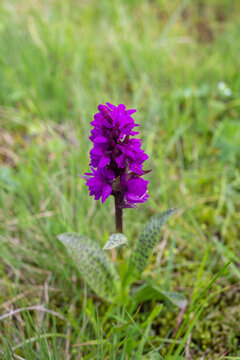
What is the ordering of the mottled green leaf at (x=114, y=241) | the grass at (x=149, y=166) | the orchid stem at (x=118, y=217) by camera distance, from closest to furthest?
the mottled green leaf at (x=114, y=241), the orchid stem at (x=118, y=217), the grass at (x=149, y=166)

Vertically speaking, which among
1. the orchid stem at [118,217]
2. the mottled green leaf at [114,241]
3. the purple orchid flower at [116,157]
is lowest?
the mottled green leaf at [114,241]

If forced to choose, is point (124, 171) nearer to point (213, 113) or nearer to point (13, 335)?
point (13, 335)

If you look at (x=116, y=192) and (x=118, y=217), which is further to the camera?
(x=118, y=217)

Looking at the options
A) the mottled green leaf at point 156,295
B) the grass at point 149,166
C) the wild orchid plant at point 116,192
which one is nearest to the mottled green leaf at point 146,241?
the wild orchid plant at point 116,192

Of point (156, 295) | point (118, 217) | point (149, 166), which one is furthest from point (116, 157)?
point (149, 166)

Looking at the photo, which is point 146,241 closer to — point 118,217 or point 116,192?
point 118,217

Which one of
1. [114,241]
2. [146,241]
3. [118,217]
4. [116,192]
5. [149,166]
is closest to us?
[114,241]

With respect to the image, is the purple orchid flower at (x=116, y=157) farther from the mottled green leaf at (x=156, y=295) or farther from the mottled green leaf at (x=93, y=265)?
the mottled green leaf at (x=156, y=295)

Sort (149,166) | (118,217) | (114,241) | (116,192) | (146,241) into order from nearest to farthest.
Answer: (114,241) < (116,192) < (118,217) < (146,241) < (149,166)
